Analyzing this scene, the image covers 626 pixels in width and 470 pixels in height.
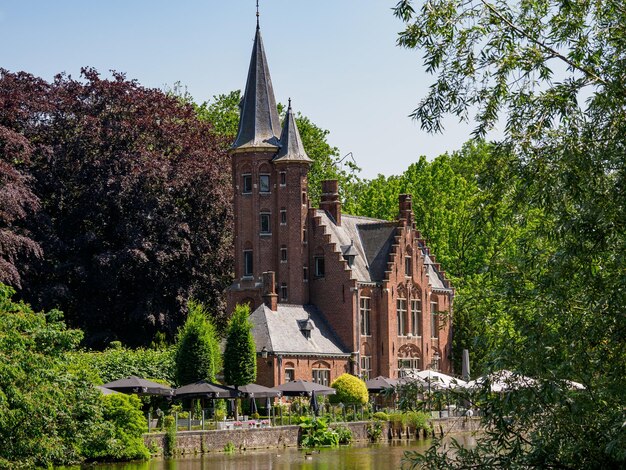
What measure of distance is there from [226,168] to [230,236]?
11.0 feet

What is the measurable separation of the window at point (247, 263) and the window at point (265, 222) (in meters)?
1.30

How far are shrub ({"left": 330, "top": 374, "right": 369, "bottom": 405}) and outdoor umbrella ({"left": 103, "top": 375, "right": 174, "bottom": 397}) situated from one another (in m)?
11.8

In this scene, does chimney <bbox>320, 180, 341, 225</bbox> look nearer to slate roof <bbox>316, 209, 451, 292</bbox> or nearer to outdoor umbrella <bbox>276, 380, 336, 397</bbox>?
slate roof <bbox>316, 209, 451, 292</bbox>

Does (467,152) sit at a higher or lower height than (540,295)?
higher

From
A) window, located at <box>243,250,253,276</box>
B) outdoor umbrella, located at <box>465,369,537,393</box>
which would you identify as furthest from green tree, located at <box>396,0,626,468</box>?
window, located at <box>243,250,253,276</box>

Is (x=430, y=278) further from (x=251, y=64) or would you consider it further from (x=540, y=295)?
(x=540, y=295)


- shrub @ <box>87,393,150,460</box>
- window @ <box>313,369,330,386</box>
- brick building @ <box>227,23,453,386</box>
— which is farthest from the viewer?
brick building @ <box>227,23,453,386</box>

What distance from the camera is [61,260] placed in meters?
54.9

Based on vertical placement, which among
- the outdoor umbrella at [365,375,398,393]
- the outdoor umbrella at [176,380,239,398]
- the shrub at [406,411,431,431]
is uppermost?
the outdoor umbrella at [365,375,398,393]

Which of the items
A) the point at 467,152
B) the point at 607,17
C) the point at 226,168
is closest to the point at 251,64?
the point at 226,168

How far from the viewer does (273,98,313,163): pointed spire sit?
59875 mm

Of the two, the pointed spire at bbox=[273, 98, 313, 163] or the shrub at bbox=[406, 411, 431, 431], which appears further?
the pointed spire at bbox=[273, 98, 313, 163]

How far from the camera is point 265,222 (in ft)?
199

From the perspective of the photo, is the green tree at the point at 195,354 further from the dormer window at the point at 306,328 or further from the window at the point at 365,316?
the window at the point at 365,316
